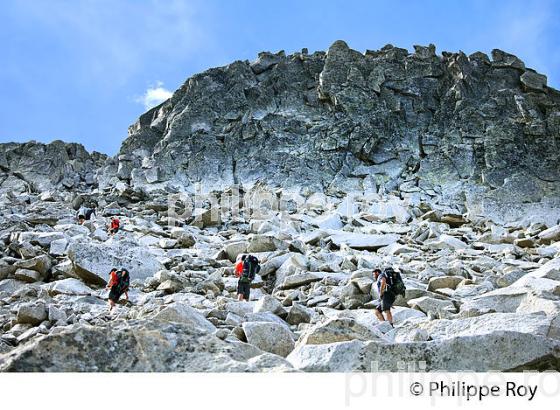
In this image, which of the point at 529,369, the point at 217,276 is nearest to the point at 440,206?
the point at 217,276

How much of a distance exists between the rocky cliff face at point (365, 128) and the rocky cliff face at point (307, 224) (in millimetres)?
157

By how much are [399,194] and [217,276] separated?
22949 millimetres

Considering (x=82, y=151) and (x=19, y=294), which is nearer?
(x=19, y=294)

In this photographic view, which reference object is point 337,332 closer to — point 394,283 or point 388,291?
point 388,291

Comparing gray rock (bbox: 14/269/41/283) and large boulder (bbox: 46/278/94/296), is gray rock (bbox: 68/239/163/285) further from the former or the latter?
gray rock (bbox: 14/269/41/283)

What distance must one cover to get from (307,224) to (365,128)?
16044 millimetres

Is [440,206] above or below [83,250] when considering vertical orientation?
above

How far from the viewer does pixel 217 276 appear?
1709 cm

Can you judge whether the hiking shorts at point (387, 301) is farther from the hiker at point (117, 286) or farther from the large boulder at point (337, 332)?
the hiker at point (117, 286)

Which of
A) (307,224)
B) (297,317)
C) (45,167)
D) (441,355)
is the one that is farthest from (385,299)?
(45,167)

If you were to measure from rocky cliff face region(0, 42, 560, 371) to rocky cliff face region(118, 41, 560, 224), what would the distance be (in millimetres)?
157

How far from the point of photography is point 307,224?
1160 inches
